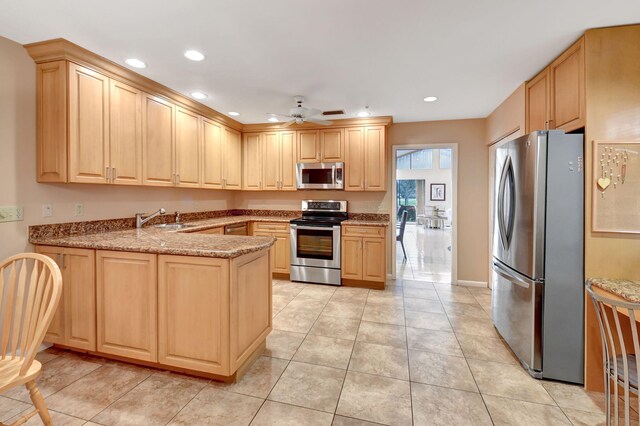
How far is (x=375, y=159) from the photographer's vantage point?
14.0 ft

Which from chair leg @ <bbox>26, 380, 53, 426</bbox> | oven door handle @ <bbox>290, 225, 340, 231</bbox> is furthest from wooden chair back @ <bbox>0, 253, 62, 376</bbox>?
oven door handle @ <bbox>290, 225, 340, 231</bbox>

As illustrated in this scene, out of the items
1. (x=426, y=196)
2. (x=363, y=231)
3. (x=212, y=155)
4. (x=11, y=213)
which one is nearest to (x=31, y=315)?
(x=11, y=213)

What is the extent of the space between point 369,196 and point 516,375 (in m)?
2.96

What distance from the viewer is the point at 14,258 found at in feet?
4.93

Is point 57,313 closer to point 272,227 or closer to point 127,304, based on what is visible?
point 127,304

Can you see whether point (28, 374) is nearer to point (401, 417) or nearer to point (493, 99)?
point (401, 417)

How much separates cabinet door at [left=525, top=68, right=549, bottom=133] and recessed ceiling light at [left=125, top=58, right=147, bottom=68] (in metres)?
3.54

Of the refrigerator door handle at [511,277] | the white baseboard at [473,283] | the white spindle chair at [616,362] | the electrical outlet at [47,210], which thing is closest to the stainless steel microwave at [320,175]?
the white baseboard at [473,283]

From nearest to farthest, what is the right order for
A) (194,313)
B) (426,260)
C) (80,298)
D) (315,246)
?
(194,313) < (80,298) < (315,246) < (426,260)

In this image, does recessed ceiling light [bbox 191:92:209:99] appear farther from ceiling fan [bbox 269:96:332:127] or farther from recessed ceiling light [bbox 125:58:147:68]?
ceiling fan [bbox 269:96:332:127]

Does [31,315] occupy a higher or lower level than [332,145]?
lower

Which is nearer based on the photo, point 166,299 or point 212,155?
point 166,299

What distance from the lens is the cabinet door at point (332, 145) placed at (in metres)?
4.41

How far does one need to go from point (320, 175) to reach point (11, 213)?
11.0 feet
